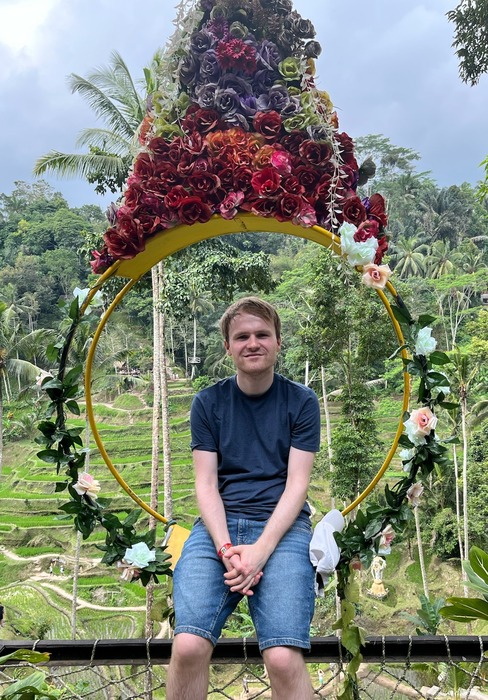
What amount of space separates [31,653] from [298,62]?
5.81ft

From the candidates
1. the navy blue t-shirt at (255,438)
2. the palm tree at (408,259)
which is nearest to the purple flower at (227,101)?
the navy blue t-shirt at (255,438)

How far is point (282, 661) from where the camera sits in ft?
4.06

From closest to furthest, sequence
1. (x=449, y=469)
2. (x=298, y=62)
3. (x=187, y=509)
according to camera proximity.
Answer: (x=298, y=62)
(x=449, y=469)
(x=187, y=509)

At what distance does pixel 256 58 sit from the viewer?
173 centimetres

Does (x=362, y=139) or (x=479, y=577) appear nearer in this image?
(x=479, y=577)

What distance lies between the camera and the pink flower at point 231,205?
1.67 m

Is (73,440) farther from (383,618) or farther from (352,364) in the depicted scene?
(383,618)

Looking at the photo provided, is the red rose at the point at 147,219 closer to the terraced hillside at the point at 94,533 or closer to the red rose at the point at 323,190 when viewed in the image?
the red rose at the point at 323,190

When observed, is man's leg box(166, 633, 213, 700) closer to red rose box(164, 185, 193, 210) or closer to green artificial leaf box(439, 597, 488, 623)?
green artificial leaf box(439, 597, 488, 623)

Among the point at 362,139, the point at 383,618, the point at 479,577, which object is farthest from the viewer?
the point at 362,139

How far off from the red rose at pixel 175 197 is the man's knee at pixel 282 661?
3.84ft

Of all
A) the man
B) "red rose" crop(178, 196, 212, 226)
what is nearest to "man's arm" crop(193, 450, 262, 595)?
the man

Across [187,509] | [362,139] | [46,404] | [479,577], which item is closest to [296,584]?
[479,577]

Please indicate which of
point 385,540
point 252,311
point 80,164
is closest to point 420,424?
point 385,540
